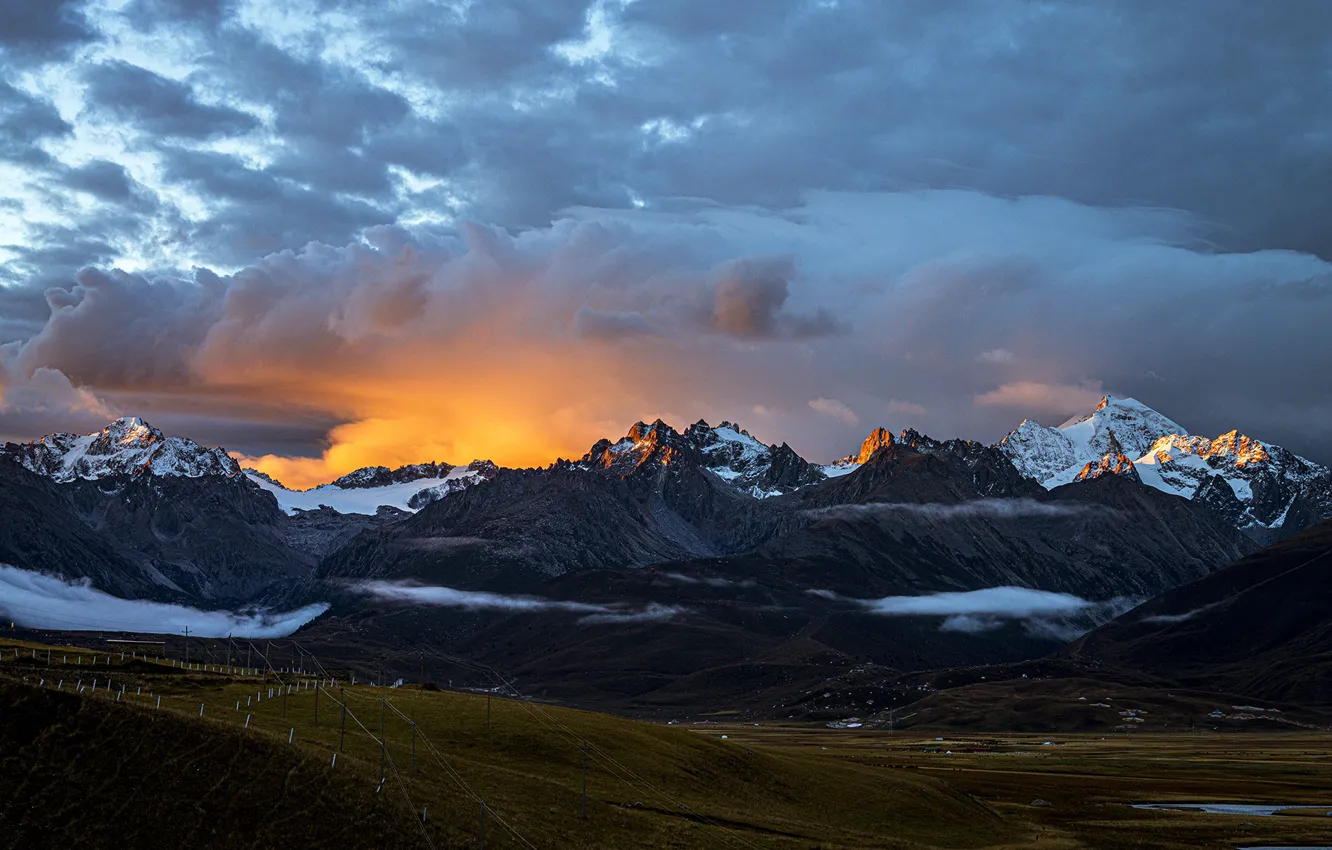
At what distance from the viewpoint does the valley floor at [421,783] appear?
283 feet

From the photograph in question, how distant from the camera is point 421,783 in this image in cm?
10156

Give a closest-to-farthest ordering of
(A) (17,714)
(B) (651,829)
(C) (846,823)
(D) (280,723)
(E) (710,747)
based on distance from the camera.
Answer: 1. (A) (17,714)
2. (B) (651,829)
3. (D) (280,723)
4. (C) (846,823)
5. (E) (710,747)

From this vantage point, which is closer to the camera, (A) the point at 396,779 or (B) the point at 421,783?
(A) the point at 396,779

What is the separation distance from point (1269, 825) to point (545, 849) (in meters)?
114

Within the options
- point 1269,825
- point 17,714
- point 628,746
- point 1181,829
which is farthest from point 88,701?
point 1269,825

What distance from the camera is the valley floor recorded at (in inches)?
3401

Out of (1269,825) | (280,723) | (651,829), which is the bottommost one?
(1269,825)

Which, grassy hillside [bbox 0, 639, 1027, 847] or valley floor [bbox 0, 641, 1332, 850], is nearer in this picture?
grassy hillside [bbox 0, 639, 1027, 847]

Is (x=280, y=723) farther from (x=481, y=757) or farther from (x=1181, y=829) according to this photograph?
(x=1181, y=829)

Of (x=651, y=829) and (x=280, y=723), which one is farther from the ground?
(x=280, y=723)

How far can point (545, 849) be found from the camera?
3656 inches

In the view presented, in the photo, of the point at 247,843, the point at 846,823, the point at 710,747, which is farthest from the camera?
the point at 710,747

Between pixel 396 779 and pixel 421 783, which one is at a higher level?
pixel 396 779

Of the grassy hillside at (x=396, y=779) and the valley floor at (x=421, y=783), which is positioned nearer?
the grassy hillside at (x=396, y=779)
